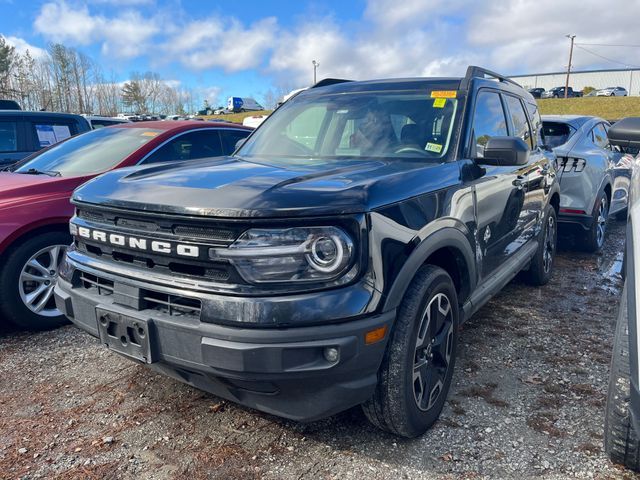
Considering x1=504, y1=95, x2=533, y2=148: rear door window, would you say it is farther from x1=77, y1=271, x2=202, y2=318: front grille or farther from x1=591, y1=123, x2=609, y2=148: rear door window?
x1=77, y1=271, x2=202, y2=318: front grille

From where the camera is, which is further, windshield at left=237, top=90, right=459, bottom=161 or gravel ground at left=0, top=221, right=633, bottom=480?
windshield at left=237, top=90, right=459, bottom=161

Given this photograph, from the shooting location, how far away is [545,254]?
511 cm

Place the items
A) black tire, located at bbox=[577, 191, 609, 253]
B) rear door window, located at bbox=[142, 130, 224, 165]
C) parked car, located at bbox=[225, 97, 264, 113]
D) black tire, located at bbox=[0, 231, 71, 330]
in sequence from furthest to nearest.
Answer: parked car, located at bbox=[225, 97, 264, 113], black tire, located at bbox=[577, 191, 609, 253], rear door window, located at bbox=[142, 130, 224, 165], black tire, located at bbox=[0, 231, 71, 330]

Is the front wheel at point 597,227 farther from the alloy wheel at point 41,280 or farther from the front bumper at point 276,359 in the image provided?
the alloy wheel at point 41,280

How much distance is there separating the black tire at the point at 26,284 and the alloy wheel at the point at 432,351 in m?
2.97

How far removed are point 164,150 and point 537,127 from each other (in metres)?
3.63

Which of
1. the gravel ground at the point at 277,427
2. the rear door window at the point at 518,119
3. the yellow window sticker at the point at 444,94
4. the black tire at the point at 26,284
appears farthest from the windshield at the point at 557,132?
the black tire at the point at 26,284

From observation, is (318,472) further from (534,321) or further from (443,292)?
(534,321)

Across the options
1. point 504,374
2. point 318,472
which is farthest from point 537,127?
point 318,472

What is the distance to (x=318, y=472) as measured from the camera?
91.2 inches

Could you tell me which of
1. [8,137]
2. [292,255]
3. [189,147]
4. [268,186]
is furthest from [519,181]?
[8,137]

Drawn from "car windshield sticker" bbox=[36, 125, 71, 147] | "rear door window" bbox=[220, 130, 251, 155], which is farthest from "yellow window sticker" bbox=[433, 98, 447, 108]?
"car windshield sticker" bbox=[36, 125, 71, 147]

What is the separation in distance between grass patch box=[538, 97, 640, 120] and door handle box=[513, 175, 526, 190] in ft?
119

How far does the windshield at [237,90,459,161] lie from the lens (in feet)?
10.2
